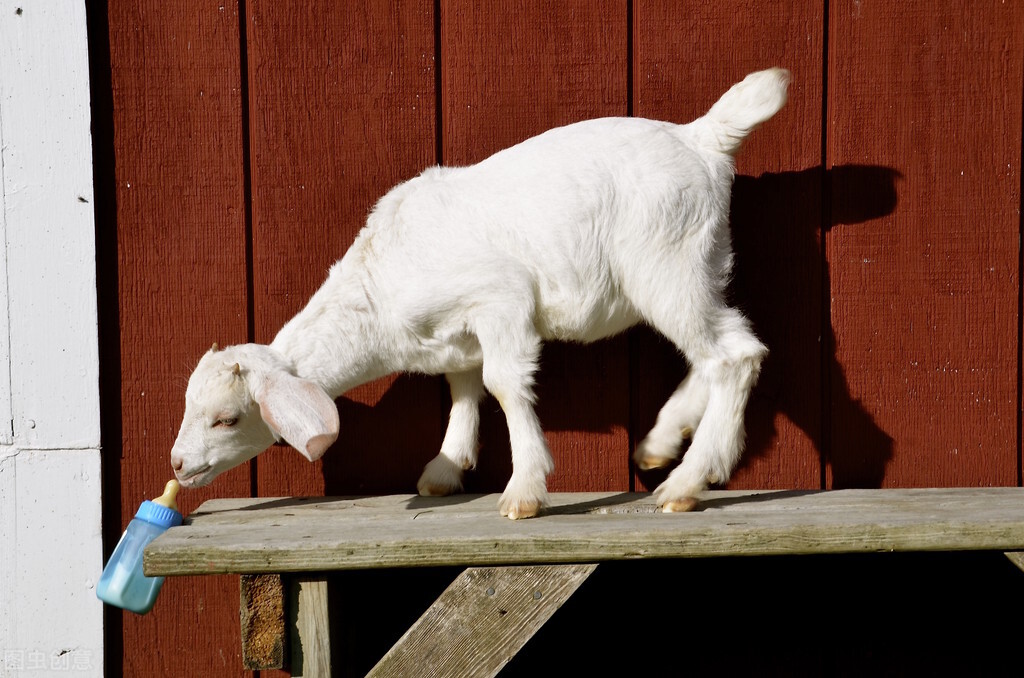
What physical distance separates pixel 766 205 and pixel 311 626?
1.54 meters

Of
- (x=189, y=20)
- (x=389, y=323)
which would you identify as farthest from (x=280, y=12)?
(x=389, y=323)

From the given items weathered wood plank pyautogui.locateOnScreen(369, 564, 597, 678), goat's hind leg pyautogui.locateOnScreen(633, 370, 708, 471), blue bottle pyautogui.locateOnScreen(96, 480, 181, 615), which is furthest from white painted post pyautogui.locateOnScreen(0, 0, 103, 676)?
goat's hind leg pyautogui.locateOnScreen(633, 370, 708, 471)

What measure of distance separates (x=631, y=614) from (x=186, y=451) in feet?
4.14

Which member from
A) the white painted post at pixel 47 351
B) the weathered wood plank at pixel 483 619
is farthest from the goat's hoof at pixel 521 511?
the white painted post at pixel 47 351

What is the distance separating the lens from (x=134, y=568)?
2.08 meters

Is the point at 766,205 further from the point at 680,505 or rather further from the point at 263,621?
the point at 263,621

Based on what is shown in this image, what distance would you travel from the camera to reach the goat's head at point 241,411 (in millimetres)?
1962

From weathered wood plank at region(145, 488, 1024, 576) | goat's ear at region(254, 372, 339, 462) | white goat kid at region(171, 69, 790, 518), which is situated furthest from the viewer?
white goat kid at region(171, 69, 790, 518)

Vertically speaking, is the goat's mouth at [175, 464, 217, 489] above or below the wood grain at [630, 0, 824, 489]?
below

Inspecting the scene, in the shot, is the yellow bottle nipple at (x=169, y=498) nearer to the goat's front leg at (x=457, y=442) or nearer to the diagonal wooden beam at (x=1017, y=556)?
the goat's front leg at (x=457, y=442)

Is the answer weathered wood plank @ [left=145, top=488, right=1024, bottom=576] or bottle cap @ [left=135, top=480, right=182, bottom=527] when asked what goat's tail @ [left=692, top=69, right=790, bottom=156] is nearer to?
weathered wood plank @ [left=145, top=488, right=1024, bottom=576]

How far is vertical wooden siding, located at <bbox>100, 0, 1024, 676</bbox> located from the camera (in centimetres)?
233

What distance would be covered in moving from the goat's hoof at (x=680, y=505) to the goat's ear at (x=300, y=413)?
0.76 m

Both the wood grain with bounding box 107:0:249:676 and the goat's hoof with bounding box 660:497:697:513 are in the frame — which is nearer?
the goat's hoof with bounding box 660:497:697:513
